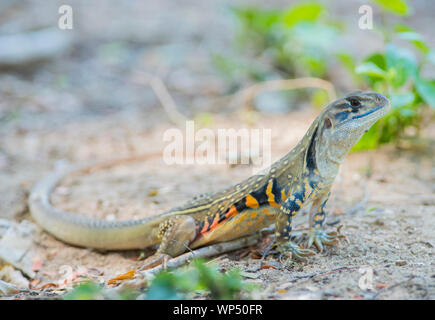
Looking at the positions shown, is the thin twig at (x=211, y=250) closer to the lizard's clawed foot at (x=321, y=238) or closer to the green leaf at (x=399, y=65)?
the lizard's clawed foot at (x=321, y=238)

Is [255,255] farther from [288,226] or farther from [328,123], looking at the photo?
[328,123]

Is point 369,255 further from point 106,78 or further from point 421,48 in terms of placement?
point 106,78

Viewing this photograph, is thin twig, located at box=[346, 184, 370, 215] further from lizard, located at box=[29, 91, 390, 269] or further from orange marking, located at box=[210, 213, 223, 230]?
orange marking, located at box=[210, 213, 223, 230]

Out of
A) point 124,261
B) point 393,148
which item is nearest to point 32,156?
point 124,261

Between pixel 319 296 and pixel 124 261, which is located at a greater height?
pixel 319 296

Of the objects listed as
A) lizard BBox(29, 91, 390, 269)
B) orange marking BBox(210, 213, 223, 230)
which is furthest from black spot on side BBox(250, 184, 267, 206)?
orange marking BBox(210, 213, 223, 230)

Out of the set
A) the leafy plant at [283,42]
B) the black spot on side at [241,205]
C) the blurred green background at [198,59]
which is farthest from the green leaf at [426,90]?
the black spot on side at [241,205]
